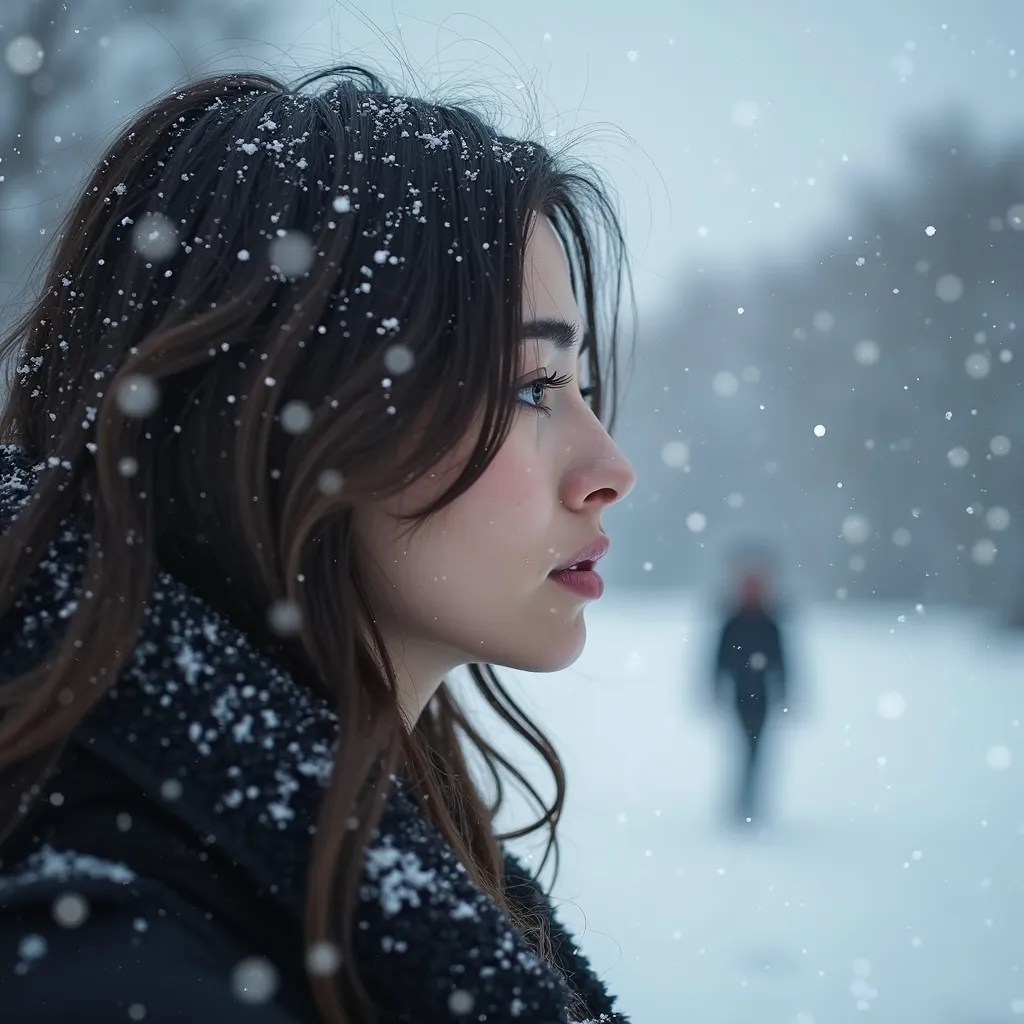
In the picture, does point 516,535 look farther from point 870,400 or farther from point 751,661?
point 870,400

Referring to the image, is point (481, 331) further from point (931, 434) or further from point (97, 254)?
point (931, 434)

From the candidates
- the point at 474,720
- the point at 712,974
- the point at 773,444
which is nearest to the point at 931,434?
the point at 773,444

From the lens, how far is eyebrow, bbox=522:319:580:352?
159 centimetres

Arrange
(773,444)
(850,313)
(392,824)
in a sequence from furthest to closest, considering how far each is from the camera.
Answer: (773,444), (850,313), (392,824)

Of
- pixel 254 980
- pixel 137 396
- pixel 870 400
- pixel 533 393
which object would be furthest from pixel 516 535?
pixel 870 400

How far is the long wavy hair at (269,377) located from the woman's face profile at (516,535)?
0.17ft

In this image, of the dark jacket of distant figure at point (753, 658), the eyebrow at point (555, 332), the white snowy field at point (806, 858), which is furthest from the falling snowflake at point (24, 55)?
the eyebrow at point (555, 332)

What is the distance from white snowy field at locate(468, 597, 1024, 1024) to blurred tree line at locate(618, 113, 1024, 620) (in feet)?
32.3

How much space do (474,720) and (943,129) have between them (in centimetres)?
2691

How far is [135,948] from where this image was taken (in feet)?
3.28

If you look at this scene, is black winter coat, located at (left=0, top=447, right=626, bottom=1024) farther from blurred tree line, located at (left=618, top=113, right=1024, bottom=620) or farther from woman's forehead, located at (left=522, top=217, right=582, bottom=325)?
blurred tree line, located at (left=618, top=113, right=1024, bottom=620)

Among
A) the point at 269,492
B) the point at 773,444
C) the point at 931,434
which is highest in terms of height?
the point at 773,444

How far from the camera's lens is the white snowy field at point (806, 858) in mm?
→ 4566

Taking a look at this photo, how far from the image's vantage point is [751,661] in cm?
711
